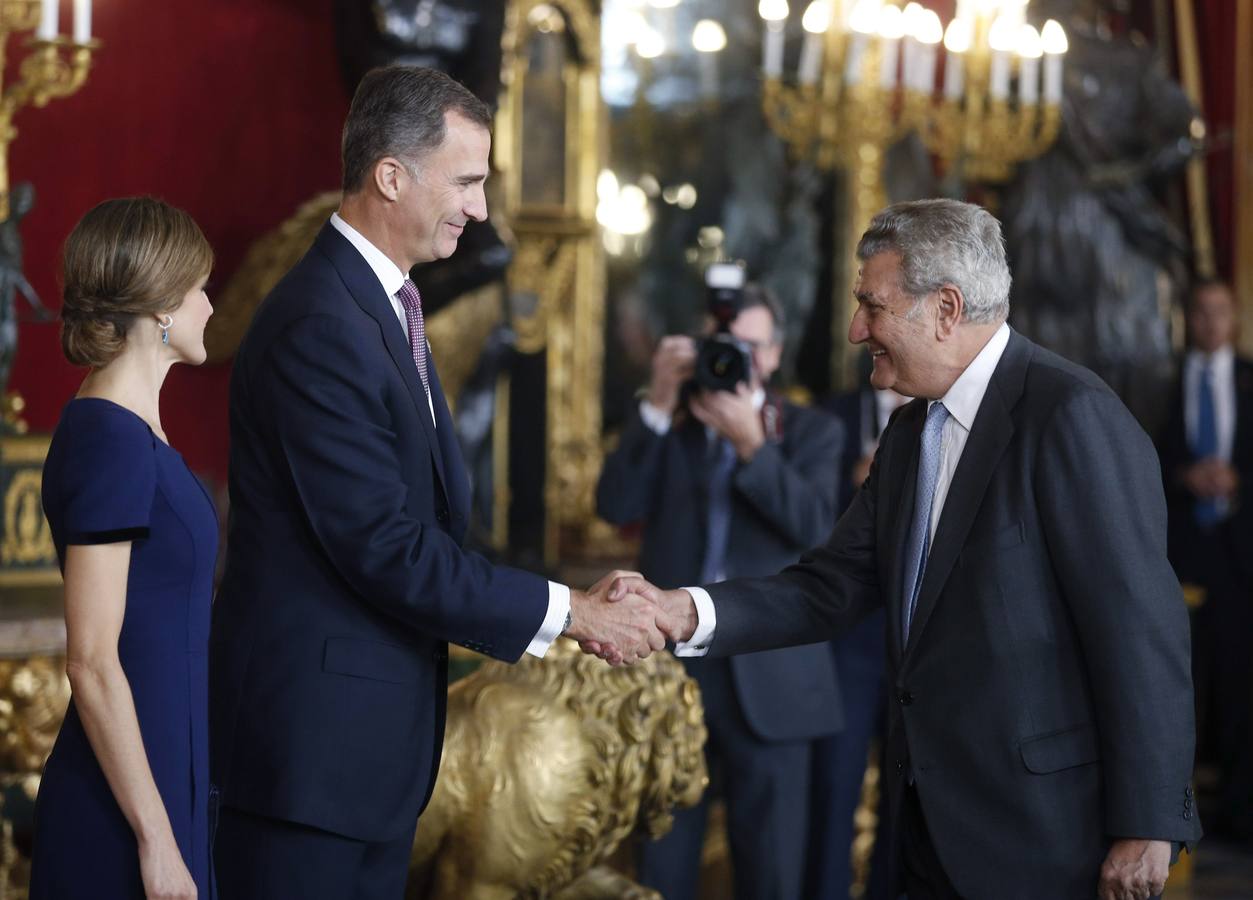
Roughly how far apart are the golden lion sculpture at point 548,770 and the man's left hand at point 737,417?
2.22 feet

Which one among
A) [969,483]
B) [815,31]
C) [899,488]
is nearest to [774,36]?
[815,31]

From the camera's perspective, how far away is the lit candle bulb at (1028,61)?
6.92m

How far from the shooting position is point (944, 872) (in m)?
2.84

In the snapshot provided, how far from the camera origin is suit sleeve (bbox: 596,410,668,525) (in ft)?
14.2

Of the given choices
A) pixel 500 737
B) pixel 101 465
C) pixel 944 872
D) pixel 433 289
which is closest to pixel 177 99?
pixel 433 289

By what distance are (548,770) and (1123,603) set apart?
1335 mm

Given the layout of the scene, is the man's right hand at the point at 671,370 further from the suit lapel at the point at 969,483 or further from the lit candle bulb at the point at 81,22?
the lit candle bulb at the point at 81,22

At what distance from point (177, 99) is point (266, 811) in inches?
137

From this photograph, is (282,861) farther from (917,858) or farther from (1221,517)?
(1221,517)

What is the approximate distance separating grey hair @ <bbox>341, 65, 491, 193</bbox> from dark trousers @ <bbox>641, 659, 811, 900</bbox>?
1.77m

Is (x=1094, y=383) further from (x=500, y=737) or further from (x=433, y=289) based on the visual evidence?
(x=433, y=289)

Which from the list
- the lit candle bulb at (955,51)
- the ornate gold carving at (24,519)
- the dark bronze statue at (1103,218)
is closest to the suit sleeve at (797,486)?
the ornate gold carving at (24,519)

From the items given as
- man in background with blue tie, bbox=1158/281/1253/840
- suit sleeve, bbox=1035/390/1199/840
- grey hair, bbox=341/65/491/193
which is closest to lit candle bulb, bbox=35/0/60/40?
grey hair, bbox=341/65/491/193

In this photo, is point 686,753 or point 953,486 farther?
point 686,753
